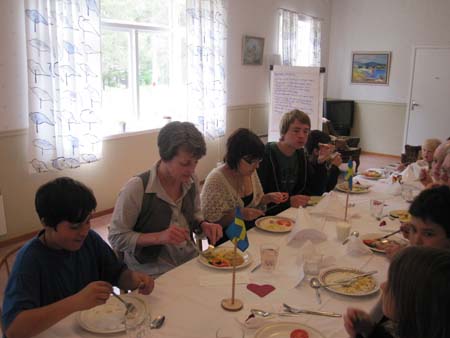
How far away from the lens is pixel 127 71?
15.8 feet

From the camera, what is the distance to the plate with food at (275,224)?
83.3 inches

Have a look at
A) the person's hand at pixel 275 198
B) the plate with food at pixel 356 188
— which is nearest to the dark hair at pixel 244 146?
the person's hand at pixel 275 198

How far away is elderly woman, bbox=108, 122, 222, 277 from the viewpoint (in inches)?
70.4

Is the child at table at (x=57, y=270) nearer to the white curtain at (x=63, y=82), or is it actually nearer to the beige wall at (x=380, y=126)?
the white curtain at (x=63, y=82)

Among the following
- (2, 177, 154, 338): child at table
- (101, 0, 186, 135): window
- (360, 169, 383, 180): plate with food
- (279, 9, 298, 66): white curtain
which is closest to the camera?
(2, 177, 154, 338): child at table

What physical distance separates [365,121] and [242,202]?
20.3ft

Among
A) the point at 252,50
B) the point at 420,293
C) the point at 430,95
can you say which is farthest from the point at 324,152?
the point at 430,95

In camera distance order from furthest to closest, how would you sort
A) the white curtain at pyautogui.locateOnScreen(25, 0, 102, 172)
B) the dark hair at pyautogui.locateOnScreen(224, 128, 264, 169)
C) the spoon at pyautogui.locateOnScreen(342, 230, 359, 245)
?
the white curtain at pyautogui.locateOnScreen(25, 0, 102, 172)
the dark hair at pyautogui.locateOnScreen(224, 128, 264, 169)
the spoon at pyautogui.locateOnScreen(342, 230, 359, 245)

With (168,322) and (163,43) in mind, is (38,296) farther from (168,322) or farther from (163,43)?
(163,43)

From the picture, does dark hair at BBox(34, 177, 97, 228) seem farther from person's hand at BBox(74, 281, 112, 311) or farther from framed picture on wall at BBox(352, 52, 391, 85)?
framed picture on wall at BBox(352, 52, 391, 85)

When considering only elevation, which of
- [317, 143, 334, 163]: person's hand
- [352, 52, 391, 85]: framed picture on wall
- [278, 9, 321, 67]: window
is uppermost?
[278, 9, 321, 67]: window

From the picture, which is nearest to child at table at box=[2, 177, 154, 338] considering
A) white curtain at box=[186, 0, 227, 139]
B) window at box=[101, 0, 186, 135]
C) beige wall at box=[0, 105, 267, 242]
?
beige wall at box=[0, 105, 267, 242]

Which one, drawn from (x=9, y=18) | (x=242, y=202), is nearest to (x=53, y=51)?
(x=9, y=18)

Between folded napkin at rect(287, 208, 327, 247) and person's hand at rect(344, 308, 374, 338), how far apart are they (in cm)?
68
